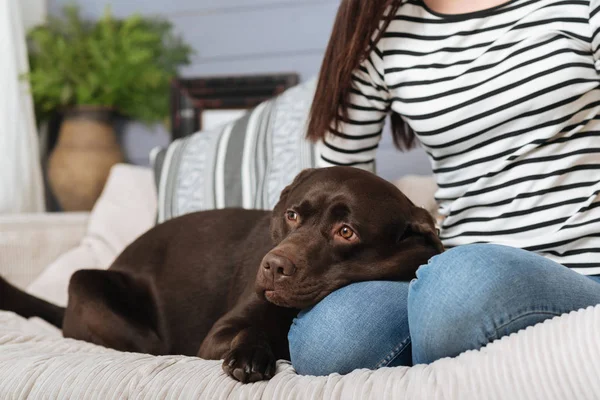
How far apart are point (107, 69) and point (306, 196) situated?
7.26ft

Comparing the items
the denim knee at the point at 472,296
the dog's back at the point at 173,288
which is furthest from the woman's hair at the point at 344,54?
the denim knee at the point at 472,296

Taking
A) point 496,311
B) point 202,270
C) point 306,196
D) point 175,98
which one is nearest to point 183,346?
point 202,270

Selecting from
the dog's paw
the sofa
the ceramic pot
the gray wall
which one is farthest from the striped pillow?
the dog's paw

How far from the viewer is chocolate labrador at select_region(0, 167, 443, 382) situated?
1169 mm

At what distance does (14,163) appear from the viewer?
10.6 feet

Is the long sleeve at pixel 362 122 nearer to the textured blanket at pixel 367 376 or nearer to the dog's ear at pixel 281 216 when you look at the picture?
the dog's ear at pixel 281 216

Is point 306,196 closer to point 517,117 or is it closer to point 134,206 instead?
point 517,117

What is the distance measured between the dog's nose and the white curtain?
237 cm

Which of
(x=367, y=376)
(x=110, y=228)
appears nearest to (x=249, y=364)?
(x=367, y=376)

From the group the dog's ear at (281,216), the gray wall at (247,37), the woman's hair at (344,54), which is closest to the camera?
the dog's ear at (281,216)

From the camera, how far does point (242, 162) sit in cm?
234

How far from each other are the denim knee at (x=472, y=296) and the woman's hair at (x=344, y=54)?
2.14ft

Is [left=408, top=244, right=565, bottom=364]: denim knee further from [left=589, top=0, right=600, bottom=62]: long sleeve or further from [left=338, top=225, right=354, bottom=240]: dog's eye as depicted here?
[left=589, top=0, right=600, bottom=62]: long sleeve

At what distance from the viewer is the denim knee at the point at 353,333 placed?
1.12 metres
